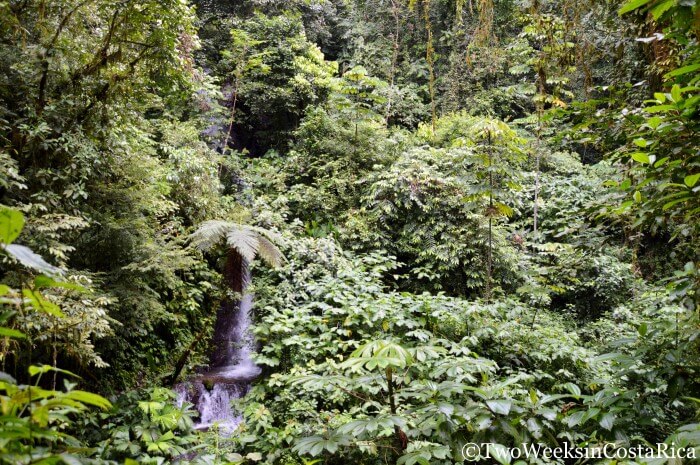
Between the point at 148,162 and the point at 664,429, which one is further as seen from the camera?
the point at 148,162

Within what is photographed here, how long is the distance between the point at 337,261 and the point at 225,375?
2.39 m

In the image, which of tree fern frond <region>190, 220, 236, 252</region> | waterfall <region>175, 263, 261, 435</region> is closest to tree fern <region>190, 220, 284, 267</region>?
tree fern frond <region>190, 220, 236, 252</region>

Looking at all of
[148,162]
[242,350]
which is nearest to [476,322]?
[242,350]

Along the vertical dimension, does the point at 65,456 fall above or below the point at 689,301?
below

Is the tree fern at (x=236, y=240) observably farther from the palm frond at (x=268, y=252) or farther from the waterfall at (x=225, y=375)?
the waterfall at (x=225, y=375)

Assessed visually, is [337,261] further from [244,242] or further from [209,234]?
[209,234]

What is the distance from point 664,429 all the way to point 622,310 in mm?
4849

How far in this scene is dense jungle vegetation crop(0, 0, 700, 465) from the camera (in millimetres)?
1906

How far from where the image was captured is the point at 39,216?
3547 mm

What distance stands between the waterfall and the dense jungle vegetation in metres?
0.34

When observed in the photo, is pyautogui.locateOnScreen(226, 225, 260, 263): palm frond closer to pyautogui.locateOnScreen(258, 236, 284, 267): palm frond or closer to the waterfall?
pyautogui.locateOnScreen(258, 236, 284, 267): palm frond

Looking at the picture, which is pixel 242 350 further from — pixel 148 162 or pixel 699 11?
pixel 699 11

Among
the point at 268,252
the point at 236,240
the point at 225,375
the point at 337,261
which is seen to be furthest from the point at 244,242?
the point at 225,375

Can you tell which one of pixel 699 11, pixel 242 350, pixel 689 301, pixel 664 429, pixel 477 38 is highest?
pixel 477 38
